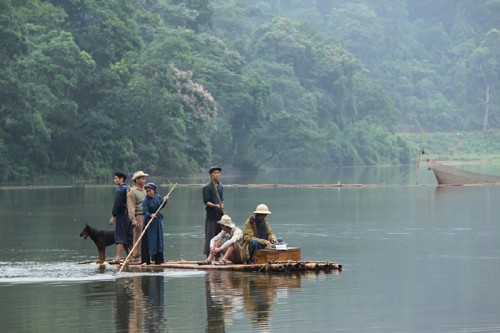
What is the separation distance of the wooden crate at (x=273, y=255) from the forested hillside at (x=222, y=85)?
41081mm

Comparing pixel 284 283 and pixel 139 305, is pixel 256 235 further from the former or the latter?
pixel 139 305

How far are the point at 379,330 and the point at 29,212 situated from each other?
27128mm

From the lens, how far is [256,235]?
2314 cm

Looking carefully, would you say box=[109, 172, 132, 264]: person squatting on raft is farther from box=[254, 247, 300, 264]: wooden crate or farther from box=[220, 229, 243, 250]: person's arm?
box=[254, 247, 300, 264]: wooden crate

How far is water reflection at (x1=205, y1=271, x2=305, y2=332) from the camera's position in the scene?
1781 cm

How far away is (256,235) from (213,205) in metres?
1.25

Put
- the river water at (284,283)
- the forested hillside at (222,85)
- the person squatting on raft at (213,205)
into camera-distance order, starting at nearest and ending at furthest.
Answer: the river water at (284,283), the person squatting on raft at (213,205), the forested hillside at (222,85)

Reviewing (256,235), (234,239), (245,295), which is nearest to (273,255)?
(256,235)

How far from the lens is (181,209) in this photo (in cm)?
4525

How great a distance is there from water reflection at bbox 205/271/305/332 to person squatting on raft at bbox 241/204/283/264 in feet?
1.69

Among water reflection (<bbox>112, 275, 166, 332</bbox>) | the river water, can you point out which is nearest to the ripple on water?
the river water

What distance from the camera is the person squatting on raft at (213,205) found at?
24.1 metres

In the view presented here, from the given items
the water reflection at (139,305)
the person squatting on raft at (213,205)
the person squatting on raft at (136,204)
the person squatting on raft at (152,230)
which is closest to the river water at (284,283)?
the water reflection at (139,305)

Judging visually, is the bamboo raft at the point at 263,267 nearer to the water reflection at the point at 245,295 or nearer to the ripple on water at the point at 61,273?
the water reflection at the point at 245,295
